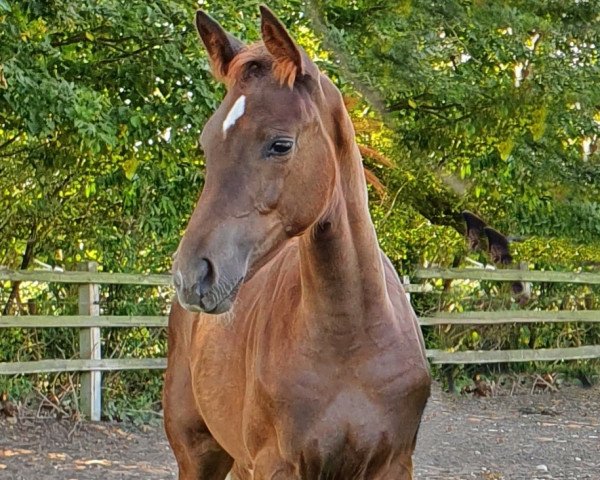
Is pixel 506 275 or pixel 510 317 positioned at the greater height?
pixel 506 275

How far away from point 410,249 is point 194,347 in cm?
785

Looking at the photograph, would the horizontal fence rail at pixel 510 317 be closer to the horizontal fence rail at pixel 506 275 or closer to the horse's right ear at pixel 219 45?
the horizontal fence rail at pixel 506 275

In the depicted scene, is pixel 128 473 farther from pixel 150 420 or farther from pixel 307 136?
pixel 307 136

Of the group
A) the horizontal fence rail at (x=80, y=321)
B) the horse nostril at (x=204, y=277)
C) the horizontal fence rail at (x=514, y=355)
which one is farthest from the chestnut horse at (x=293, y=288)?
the horizontal fence rail at (x=514, y=355)

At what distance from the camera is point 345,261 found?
2.73m

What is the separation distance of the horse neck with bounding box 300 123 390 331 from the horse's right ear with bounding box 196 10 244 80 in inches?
16.4

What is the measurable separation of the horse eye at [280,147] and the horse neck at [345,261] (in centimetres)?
32

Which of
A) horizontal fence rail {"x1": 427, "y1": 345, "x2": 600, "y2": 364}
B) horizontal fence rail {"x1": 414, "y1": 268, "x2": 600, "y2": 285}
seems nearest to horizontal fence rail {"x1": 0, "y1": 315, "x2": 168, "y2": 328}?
horizontal fence rail {"x1": 427, "y1": 345, "x2": 600, "y2": 364}

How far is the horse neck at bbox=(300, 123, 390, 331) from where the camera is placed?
106 inches

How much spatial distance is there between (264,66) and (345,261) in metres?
0.64

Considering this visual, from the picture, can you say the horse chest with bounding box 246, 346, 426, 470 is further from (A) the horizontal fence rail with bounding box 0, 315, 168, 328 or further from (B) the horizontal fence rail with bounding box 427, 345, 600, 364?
(B) the horizontal fence rail with bounding box 427, 345, 600, 364

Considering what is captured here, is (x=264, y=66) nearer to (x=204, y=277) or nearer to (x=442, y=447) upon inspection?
(x=204, y=277)

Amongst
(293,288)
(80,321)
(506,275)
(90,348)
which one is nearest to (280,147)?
(293,288)

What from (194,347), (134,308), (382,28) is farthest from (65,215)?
(194,347)
